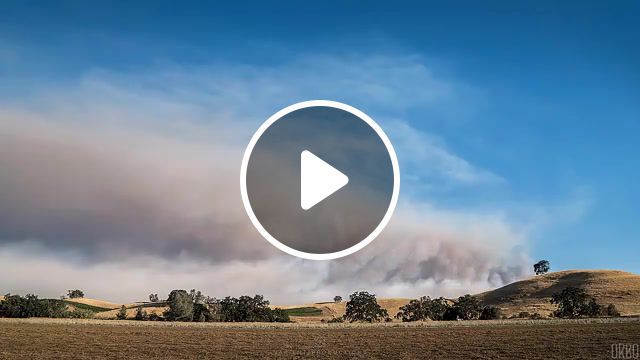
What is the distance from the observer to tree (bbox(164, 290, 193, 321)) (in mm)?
125762

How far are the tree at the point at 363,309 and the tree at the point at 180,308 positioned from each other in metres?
42.5

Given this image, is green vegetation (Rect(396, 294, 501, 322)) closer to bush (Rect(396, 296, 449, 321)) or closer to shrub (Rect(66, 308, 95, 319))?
bush (Rect(396, 296, 449, 321))

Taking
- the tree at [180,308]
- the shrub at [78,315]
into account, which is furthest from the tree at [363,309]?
the shrub at [78,315]

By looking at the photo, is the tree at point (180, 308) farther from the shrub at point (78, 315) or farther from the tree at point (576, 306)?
the tree at point (576, 306)

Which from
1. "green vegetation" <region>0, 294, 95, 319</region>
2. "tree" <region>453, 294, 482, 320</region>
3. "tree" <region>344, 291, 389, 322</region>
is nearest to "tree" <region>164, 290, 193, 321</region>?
"green vegetation" <region>0, 294, 95, 319</region>

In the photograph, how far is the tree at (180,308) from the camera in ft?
413

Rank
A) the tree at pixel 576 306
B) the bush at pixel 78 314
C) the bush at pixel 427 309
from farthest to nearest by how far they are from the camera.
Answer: the bush at pixel 427 309 → the bush at pixel 78 314 → the tree at pixel 576 306

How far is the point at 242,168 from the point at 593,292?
623 ft

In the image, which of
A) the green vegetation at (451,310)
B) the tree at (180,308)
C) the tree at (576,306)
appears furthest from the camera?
the green vegetation at (451,310)

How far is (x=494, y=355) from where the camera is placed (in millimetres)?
39375

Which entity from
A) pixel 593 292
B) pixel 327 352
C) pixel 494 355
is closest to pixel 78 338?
pixel 327 352

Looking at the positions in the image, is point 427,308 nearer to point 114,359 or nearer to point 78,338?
point 78,338

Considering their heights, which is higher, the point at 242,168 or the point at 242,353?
the point at 242,168

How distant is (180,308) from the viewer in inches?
4966
